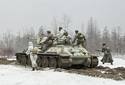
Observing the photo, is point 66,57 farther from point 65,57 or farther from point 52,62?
point 52,62

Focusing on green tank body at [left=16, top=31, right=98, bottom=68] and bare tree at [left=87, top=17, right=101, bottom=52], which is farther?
bare tree at [left=87, top=17, right=101, bottom=52]

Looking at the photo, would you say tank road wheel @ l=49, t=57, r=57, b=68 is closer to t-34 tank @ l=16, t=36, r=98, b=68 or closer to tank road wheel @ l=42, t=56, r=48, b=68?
t-34 tank @ l=16, t=36, r=98, b=68

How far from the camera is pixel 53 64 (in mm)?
23297

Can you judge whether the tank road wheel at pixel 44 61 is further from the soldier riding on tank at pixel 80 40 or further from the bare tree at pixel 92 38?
the bare tree at pixel 92 38

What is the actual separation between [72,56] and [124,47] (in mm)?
67285

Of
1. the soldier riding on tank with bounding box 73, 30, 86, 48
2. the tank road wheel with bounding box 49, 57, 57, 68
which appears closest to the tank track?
the tank road wheel with bounding box 49, 57, 57, 68

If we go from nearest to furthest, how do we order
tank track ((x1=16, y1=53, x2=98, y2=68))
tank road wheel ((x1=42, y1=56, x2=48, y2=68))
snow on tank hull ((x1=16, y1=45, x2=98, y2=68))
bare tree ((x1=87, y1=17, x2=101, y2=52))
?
tank track ((x1=16, y1=53, x2=98, y2=68)), snow on tank hull ((x1=16, y1=45, x2=98, y2=68)), tank road wheel ((x1=42, y1=56, x2=48, y2=68)), bare tree ((x1=87, y1=17, x2=101, y2=52))

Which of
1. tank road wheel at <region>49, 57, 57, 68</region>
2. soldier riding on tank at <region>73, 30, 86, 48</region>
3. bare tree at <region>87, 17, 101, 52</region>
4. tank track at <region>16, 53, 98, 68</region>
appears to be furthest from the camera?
bare tree at <region>87, 17, 101, 52</region>

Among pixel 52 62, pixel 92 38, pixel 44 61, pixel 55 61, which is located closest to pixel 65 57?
pixel 55 61

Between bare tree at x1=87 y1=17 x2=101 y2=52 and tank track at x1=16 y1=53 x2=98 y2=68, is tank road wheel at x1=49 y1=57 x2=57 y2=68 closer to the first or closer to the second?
tank track at x1=16 y1=53 x2=98 y2=68

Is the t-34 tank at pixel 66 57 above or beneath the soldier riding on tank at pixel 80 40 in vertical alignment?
beneath

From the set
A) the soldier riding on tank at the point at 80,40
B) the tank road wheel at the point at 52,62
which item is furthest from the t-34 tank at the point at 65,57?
the soldier riding on tank at the point at 80,40

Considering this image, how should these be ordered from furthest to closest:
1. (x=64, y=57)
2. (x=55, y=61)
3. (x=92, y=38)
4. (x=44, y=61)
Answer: (x=92, y=38), (x=44, y=61), (x=55, y=61), (x=64, y=57)

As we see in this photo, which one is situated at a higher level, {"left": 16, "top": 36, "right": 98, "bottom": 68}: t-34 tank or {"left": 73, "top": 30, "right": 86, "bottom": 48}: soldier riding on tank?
{"left": 73, "top": 30, "right": 86, "bottom": 48}: soldier riding on tank
